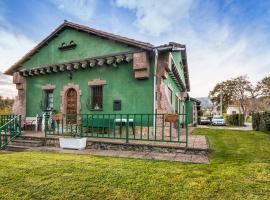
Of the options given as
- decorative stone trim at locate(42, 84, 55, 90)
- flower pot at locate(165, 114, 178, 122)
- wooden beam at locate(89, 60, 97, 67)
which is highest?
wooden beam at locate(89, 60, 97, 67)

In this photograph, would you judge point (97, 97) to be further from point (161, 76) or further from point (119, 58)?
point (161, 76)

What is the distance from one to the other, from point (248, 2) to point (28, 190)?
508 inches

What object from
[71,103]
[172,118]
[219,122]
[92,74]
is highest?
Answer: [92,74]

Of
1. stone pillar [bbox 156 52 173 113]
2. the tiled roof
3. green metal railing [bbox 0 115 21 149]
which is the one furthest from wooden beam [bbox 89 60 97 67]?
green metal railing [bbox 0 115 21 149]

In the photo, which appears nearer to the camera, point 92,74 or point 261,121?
point 92,74

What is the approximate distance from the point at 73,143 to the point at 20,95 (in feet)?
26.6

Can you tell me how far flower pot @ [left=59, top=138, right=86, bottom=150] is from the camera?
6.71m

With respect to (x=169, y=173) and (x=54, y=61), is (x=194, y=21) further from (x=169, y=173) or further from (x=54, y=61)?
(x=169, y=173)

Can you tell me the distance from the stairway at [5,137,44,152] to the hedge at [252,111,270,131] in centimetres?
1392

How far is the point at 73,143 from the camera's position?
6.75 m

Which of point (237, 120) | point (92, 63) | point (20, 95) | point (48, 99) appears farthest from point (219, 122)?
point (20, 95)

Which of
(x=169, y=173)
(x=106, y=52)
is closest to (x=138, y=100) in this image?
(x=106, y=52)

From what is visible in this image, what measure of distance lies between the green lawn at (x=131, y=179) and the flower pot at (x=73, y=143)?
5.12ft

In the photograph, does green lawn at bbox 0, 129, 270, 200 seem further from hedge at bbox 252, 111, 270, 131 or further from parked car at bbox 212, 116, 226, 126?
parked car at bbox 212, 116, 226, 126
